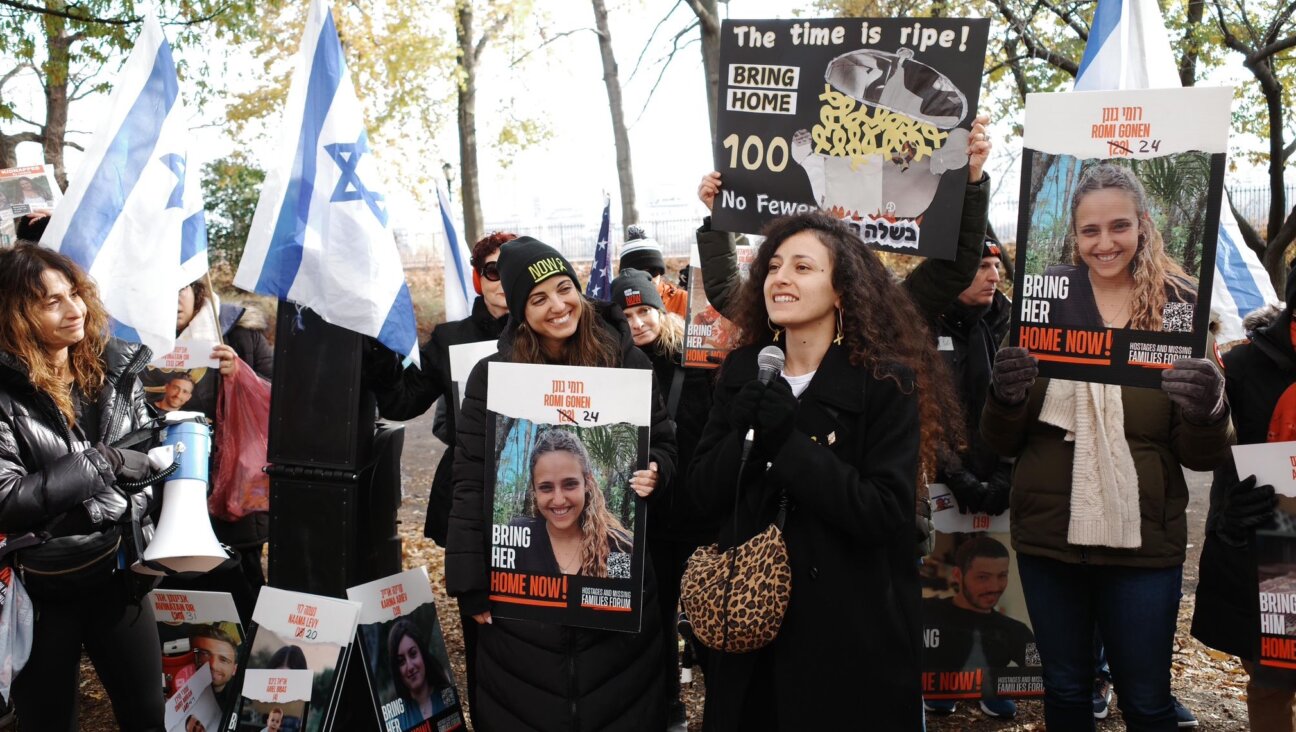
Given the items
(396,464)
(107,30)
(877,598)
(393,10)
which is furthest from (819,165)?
(393,10)

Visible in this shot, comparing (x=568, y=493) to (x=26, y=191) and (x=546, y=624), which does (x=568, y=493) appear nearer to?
(x=546, y=624)

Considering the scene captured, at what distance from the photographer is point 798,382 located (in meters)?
3.02

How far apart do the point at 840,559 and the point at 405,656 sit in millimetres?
2220

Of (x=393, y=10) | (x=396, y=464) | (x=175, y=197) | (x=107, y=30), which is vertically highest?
(x=393, y=10)

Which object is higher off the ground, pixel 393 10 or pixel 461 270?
pixel 393 10

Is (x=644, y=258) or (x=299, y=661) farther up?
(x=644, y=258)

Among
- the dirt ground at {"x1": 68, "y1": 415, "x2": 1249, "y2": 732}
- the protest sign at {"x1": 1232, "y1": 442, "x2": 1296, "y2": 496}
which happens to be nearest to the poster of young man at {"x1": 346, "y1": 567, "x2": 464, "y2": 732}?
the dirt ground at {"x1": 68, "y1": 415, "x2": 1249, "y2": 732}

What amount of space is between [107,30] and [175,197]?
4.80 m

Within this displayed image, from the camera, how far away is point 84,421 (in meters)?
3.90

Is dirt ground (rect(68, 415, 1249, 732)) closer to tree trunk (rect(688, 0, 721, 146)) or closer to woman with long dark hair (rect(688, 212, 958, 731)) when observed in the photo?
woman with long dark hair (rect(688, 212, 958, 731))

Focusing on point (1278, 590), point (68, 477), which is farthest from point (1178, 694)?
point (68, 477)

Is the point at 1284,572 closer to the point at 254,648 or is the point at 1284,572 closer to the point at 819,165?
the point at 819,165

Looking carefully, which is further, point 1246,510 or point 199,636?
point 199,636

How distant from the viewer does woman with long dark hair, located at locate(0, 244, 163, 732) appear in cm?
362
